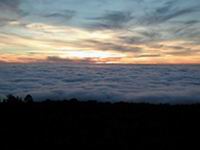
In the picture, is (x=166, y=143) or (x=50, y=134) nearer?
(x=166, y=143)

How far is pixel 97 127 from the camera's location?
1512 cm

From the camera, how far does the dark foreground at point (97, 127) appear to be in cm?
1212

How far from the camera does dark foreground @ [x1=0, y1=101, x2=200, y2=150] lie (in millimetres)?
12117

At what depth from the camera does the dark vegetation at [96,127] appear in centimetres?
1209

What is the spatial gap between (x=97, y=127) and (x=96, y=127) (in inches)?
2.2

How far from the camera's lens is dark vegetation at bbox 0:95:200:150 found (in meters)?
12.1

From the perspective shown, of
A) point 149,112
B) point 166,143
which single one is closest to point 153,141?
point 166,143

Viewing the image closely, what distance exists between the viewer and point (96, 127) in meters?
15.1

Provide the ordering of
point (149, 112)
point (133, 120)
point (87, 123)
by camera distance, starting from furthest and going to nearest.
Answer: point (149, 112) < point (133, 120) < point (87, 123)

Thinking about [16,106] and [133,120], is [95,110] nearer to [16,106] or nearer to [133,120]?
[133,120]

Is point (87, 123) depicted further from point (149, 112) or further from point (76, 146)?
point (149, 112)

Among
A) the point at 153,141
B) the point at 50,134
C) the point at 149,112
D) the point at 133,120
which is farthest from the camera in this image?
the point at 149,112

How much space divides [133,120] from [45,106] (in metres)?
7.56

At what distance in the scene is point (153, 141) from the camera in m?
12.7
